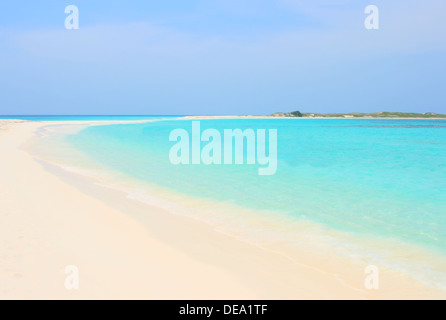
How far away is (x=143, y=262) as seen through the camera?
4816mm

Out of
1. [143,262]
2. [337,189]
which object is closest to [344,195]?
[337,189]

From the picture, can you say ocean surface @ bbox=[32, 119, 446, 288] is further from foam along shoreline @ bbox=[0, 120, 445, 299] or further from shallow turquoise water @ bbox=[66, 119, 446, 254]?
foam along shoreline @ bbox=[0, 120, 445, 299]

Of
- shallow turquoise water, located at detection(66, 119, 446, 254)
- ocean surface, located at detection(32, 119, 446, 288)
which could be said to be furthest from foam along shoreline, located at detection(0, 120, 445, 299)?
shallow turquoise water, located at detection(66, 119, 446, 254)

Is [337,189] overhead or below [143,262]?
A: overhead

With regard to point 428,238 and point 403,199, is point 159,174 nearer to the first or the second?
point 403,199

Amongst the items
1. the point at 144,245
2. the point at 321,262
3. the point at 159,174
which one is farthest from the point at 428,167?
the point at 144,245

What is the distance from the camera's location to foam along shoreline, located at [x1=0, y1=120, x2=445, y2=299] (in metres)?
4.07

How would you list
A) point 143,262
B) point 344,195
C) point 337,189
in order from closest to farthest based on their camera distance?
1. point 143,262
2. point 344,195
3. point 337,189

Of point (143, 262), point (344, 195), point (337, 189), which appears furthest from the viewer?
point (337, 189)

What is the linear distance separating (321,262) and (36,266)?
150 inches

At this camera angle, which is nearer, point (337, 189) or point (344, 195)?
point (344, 195)

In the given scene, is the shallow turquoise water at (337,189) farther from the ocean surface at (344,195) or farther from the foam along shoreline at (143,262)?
the foam along shoreline at (143,262)

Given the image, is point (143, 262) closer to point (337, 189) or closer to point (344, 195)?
point (344, 195)

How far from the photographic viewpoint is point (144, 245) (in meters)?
5.49
